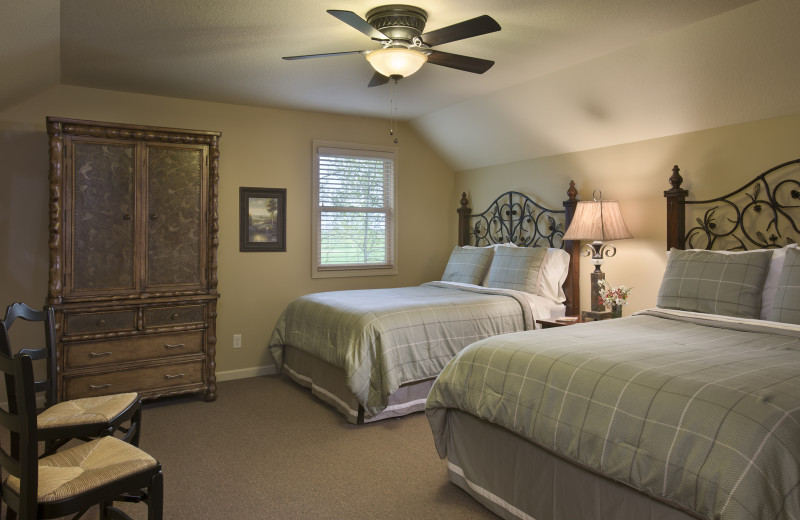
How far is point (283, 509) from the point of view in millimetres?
2520

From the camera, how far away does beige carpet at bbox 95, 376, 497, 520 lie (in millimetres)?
2531

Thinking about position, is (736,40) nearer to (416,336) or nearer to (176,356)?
(416,336)

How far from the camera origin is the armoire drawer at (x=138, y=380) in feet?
12.0

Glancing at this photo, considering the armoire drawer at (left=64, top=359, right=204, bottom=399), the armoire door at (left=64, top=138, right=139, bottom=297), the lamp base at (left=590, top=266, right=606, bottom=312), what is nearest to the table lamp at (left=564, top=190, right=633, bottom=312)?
the lamp base at (left=590, top=266, right=606, bottom=312)

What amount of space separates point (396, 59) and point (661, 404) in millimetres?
2026

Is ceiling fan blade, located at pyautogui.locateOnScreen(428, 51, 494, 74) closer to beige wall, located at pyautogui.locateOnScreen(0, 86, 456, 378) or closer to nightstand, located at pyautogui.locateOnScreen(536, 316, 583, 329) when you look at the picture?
nightstand, located at pyautogui.locateOnScreen(536, 316, 583, 329)

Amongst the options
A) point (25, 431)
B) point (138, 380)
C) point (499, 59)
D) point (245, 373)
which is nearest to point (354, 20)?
point (499, 59)

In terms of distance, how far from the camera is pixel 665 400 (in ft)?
5.80

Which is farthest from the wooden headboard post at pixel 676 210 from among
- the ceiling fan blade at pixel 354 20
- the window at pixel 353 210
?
the window at pixel 353 210

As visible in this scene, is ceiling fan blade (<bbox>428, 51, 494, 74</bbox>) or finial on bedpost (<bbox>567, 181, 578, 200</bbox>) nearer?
ceiling fan blade (<bbox>428, 51, 494, 74</bbox>)

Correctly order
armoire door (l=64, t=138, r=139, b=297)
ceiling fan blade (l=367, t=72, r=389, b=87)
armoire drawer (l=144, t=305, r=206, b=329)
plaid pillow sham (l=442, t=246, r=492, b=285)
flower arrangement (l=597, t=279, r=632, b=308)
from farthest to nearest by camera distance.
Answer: plaid pillow sham (l=442, t=246, r=492, b=285) < armoire drawer (l=144, t=305, r=206, b=329) < flower arrangement (l=597, t=279, r=632, b=308) < armoire door (l=64, t=138, r=139, b=297) < ceiling fan blade (l=367, t=72, r=389, b=87)

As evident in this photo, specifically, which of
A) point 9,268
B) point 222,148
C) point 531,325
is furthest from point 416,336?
point 9,268

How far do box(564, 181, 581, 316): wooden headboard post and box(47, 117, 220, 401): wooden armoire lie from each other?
2.80 m

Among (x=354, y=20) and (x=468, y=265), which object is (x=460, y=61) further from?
(x=468, y=265)
